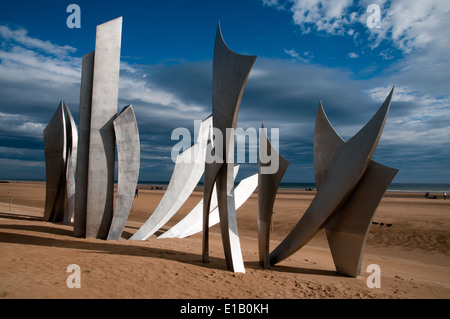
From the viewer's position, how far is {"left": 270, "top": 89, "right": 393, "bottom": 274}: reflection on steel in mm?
6293

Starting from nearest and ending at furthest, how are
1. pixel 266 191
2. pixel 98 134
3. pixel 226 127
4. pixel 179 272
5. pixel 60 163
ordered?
1. pixel 179 272
2. pixel 226 127
3. pixel 266 191
4. pixel 98 134
5. pixel 60 163

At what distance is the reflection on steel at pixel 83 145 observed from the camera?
941cm

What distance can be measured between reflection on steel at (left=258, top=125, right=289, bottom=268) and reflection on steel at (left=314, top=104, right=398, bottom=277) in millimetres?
1508

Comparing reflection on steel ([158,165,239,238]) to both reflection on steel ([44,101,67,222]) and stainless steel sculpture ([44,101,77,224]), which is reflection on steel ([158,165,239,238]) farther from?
reflection on steel ([44,101,67,222])

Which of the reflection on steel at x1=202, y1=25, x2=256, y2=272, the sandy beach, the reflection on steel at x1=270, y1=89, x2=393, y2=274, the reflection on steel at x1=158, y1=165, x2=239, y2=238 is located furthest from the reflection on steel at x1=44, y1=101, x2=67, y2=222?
the reflection on steel at x1=270, y1=89, x2=393, y2=274

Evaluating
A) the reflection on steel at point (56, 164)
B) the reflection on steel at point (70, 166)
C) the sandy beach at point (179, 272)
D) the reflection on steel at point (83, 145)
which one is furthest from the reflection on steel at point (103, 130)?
the reflection on steel at point (56, 164)

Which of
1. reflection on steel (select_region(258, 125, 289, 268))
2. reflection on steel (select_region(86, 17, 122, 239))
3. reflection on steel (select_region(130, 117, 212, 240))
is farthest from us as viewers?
reflection on steel (select_region(130, 117, 212, 240))

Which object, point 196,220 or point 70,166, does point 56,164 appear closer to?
point 70,166

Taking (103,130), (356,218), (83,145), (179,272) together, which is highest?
(103,130)

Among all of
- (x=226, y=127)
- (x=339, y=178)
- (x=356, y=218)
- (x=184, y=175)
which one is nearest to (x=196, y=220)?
(x=184, y=175)

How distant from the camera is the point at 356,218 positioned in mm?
6613

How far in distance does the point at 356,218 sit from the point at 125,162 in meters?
6.94

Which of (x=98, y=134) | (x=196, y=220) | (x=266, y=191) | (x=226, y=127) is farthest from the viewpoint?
(x=196, y=220)
